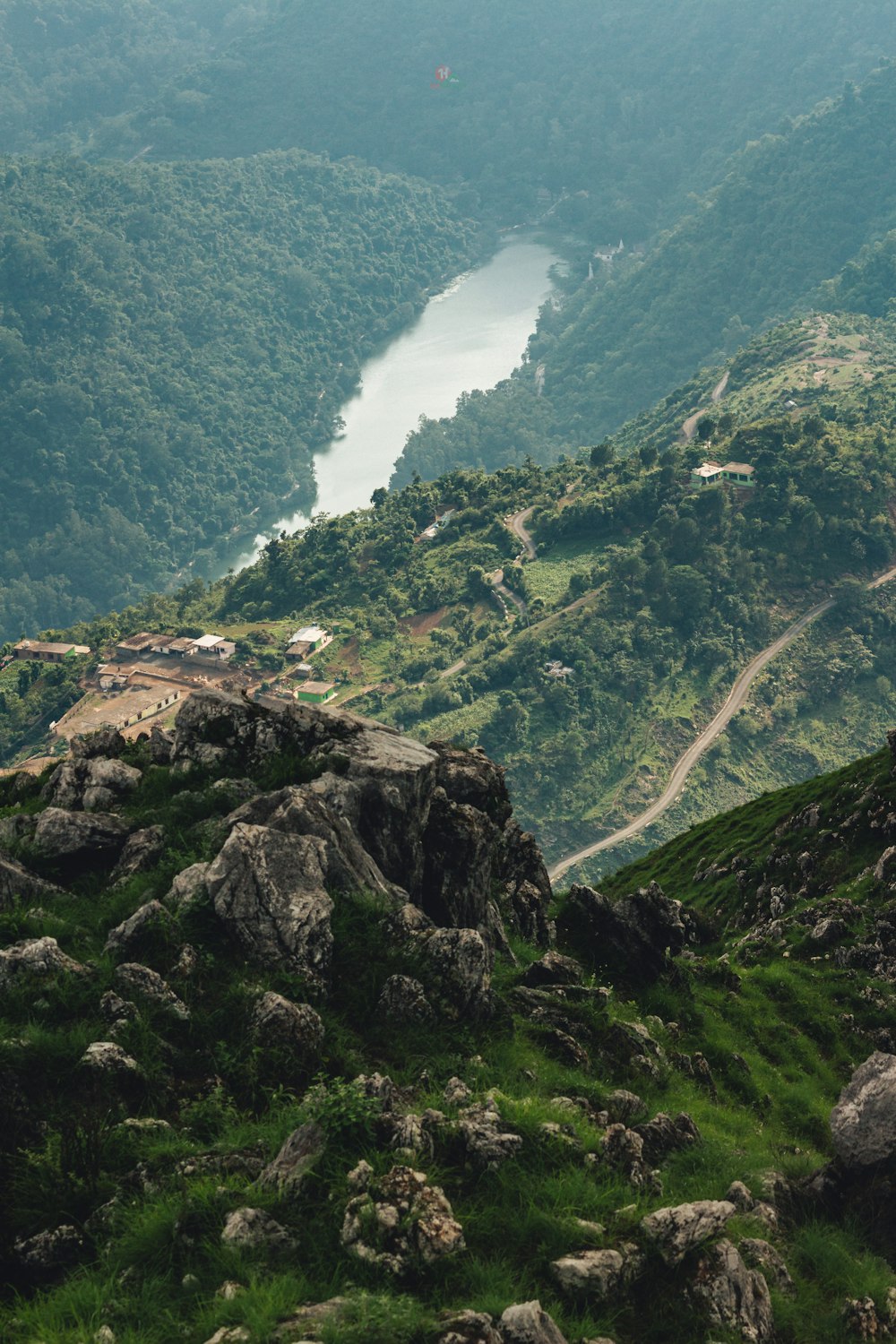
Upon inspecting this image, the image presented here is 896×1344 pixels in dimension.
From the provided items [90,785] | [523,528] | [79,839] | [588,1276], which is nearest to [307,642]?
[523,528]

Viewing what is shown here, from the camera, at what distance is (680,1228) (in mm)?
14352

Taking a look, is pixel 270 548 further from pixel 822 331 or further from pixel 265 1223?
pixel 265 1223

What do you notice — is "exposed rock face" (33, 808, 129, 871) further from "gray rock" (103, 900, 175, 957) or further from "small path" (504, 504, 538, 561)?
"small path" (504, 504, 538, 561)

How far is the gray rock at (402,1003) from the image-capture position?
17.5 m

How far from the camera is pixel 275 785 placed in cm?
2138

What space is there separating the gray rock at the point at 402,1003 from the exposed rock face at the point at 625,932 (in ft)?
23.5

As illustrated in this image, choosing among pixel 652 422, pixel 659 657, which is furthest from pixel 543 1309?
pixel 652 422

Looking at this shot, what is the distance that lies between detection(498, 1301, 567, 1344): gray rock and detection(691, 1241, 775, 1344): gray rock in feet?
6.40

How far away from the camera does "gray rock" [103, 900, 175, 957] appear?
17656 mm

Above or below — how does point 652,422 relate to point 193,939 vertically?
above

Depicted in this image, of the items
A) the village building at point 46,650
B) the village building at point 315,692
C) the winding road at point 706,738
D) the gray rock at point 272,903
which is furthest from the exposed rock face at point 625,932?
the village building at point 46,650

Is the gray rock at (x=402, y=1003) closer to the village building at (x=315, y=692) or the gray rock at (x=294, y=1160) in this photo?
the gray rock at (x=294, y=1160)

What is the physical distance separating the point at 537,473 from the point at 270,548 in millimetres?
27618

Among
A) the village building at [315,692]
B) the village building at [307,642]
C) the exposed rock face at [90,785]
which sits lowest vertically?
the exposed rock face at [90,785]
